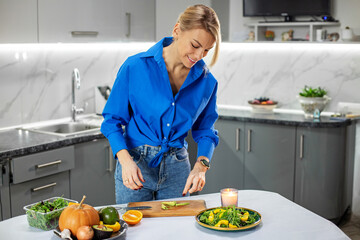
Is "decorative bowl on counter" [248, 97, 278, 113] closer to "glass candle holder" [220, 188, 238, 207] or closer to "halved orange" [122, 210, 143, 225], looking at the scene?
"glass candle holder" [220, 188, 238, 207]

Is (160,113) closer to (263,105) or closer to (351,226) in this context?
(263,105)

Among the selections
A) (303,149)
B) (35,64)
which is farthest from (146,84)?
(303,149)

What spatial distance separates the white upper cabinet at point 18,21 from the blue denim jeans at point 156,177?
60.7 inches

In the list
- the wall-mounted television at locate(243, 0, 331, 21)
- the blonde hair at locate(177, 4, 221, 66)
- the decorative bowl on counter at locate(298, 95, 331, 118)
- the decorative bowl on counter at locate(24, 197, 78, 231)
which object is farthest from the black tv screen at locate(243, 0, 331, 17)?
the decorative bowl on counter at locate(24, 197, 78, 231)

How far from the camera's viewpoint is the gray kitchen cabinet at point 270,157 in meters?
4.04

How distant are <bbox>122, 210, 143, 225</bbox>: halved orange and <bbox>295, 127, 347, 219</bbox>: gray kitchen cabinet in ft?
7.74

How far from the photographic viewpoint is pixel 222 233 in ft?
5.82

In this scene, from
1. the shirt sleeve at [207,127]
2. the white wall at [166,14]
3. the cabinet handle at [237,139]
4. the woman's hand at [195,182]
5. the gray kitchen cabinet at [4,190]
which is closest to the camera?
the woman's hand at [195,182]

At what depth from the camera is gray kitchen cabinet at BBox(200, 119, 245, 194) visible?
423cm

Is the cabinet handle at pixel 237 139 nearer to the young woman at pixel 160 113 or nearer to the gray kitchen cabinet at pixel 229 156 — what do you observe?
the gray kitchen cabinet at pixel 229 156

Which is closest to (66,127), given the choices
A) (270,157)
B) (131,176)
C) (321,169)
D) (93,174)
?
(93,174)

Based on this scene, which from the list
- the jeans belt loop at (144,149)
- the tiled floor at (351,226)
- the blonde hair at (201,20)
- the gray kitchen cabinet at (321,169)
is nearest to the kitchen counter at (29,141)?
the jeans belt loop at (144,149)

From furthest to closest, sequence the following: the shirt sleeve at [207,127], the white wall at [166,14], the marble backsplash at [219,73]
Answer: the white wall at [166,14]
the marble backsplash at [219,73]
the shirt sleeve at [207,127]

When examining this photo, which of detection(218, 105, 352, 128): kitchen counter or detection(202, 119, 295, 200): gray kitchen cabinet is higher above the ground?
detection(218, 105, 352, 128): kitchen counter
